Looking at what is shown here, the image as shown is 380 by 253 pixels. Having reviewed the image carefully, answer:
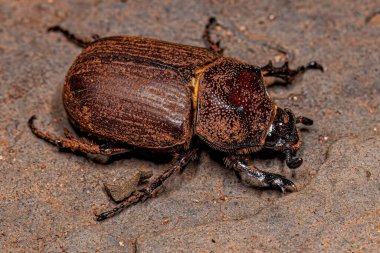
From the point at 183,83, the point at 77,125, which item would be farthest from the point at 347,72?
the point at 77,125

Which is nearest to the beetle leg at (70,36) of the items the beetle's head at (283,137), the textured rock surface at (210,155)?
the textured rock surface at (210,155)

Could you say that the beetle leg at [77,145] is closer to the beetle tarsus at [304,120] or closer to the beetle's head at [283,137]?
the beetle's head at [283,137]

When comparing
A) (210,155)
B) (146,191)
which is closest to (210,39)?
(210,155)

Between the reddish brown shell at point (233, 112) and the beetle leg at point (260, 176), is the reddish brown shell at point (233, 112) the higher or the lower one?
the higher one

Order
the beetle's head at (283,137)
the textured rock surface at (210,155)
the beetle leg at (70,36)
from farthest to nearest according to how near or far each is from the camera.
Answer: the beetle leg at (70,36) → the beetle's head at (283,137) → the textured rock surface at (210,155)

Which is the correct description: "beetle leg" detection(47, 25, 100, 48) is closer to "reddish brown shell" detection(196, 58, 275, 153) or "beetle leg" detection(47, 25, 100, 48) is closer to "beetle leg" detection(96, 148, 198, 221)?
"reddish brown shell" detection(196, 58, 275, 153)

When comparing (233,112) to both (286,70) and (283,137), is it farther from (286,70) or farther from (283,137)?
(286,70)

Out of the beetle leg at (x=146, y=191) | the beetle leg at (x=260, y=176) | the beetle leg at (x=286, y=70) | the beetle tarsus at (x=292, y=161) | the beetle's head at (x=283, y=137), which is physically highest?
the beetle leg at (x=286, y=70)
